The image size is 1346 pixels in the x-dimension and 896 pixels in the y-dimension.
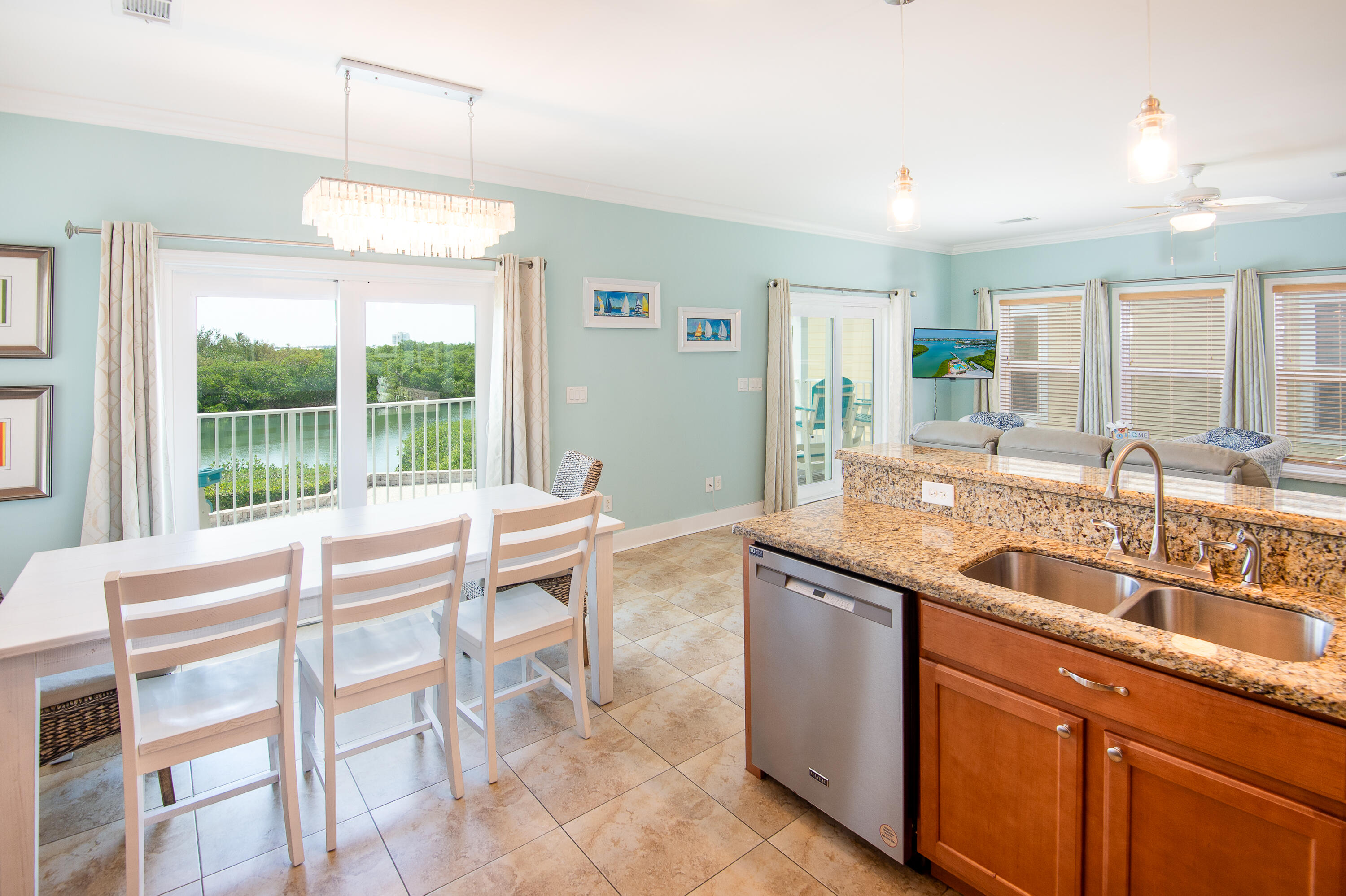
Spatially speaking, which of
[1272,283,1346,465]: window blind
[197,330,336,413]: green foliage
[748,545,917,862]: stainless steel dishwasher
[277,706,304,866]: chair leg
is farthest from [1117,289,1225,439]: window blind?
[277,706,304,866]: chair leg

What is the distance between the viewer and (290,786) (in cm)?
188

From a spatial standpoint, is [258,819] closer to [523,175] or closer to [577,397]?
[577,397]

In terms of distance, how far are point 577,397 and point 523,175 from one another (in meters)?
1.44

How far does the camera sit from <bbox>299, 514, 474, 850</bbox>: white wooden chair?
191 centimetres

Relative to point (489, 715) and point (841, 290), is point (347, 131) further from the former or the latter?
point (841, 290)

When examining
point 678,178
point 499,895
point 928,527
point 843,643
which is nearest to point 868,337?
point 678,178

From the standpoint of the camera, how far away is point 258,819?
2107 mm

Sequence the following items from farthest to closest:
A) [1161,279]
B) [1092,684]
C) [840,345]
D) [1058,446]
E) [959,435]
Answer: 1. [840,345]
2. [1161,279]
3. [959,435]
4. [1058,446]
5. [1092,684]

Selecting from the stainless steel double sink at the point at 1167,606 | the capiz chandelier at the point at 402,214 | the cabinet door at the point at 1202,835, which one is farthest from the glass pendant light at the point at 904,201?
the cabinet door at the point at 1202,835

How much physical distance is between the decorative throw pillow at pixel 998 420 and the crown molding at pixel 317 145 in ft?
8.78

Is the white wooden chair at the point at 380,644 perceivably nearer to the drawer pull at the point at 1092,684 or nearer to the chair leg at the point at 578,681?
the chair leg at the point at 578,681

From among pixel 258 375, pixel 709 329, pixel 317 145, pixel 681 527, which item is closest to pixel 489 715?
pixel 258 375

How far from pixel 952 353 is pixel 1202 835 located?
6.15 metres

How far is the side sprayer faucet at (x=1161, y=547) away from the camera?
161 cm
